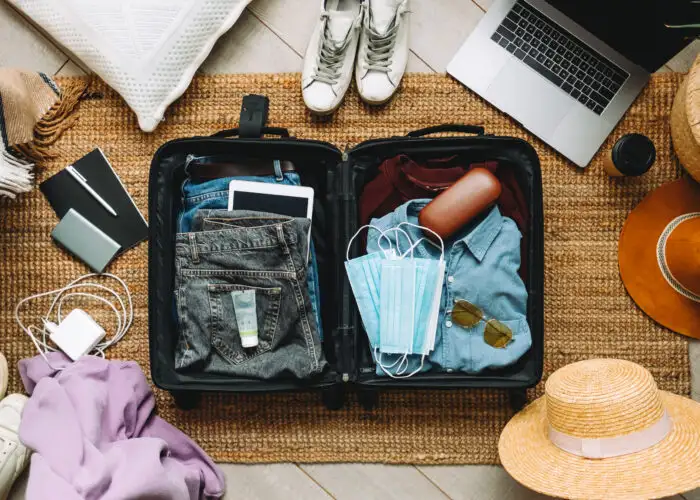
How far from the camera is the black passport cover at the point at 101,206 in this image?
110 centimetres

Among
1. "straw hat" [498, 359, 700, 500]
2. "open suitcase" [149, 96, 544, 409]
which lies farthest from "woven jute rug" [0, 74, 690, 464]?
"straw hat" [498, 359, 700, 500]

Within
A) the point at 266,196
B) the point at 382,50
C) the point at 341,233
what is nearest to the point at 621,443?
the point at 341,233

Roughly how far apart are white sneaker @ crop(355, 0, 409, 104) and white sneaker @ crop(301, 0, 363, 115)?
0.02 m

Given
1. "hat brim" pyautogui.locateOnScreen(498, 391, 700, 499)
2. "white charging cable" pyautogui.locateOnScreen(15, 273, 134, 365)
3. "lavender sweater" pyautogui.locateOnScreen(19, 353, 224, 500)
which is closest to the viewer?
"hat brim" pyautogui.locateOnScreen(498, 391, 700, 499)

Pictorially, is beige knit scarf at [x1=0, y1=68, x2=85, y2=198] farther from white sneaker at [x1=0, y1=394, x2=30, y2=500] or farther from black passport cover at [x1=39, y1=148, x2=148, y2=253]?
white sneaker at [x1=0, y1=394, x2=30, y2=500]

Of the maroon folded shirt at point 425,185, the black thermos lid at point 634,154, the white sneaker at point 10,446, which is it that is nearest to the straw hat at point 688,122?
the black thermos lid at point 634,154

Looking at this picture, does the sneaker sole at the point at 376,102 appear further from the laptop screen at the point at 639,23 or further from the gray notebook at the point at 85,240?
the gray notebook at the point at 85,240

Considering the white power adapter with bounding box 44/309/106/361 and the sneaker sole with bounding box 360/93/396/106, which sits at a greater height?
the sneaker sole with bounding box 360/93/396/106

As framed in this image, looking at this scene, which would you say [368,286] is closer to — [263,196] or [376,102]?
[263,196]

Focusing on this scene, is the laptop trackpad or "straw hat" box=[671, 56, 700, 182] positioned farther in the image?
the laptop trackpad

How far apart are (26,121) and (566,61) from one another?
0.94 meters

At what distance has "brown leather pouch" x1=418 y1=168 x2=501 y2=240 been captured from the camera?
93cm

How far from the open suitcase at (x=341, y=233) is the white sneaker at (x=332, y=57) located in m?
0.14

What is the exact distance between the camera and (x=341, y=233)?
0.98 m
